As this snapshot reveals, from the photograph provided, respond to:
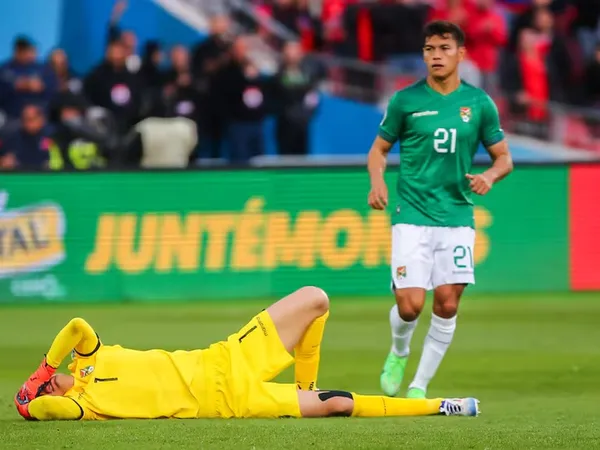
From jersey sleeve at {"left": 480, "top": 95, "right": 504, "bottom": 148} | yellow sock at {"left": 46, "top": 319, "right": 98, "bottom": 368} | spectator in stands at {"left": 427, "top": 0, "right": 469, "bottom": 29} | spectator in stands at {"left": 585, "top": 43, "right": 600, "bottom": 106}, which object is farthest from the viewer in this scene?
spectator in stands at {"left": 585, "top": 43, "right": 600, "bottom": 106}

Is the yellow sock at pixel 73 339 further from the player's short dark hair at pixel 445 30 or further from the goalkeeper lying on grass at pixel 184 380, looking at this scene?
the player's short dark hair at pixel 445 30

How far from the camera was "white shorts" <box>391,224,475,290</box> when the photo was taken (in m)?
9.04

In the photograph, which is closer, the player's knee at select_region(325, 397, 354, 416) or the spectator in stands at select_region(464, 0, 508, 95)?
the player's knee at select_region(325, 397, 354, 416)

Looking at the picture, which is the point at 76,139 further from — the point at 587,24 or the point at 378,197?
the point at 378,197

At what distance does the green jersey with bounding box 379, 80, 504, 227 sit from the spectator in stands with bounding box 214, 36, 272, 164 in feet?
28.4

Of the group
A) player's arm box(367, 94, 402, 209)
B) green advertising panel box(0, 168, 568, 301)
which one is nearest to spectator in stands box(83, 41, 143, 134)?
green advertising panel box(0, 168, 568, 301)

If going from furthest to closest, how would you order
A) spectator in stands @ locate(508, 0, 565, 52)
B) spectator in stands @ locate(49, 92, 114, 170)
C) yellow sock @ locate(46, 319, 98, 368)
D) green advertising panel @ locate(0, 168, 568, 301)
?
spectator in stands @ locate(508, 0, 565, 52), spectator in stands @ locate(49, 92, 114, 170), green advertising panel @ locate(0, 168, 568, 301), yellow sock @ locate(46, 319, 98, 368)

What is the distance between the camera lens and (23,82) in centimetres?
1770

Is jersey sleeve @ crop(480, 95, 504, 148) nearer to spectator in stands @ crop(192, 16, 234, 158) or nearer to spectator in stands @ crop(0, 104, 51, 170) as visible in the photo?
spectator in stands @ crop(192, 16, 234, 158)

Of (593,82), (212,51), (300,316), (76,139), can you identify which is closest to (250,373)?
(300,316)

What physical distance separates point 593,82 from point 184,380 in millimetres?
12646

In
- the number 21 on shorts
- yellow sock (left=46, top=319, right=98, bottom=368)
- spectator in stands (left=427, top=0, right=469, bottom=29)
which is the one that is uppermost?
spectator in stands (left=427, top=0, right=469, bottom=29)

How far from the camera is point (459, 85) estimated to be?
9188 millimetres

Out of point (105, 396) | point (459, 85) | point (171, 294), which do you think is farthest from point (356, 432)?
point (171, 294)
